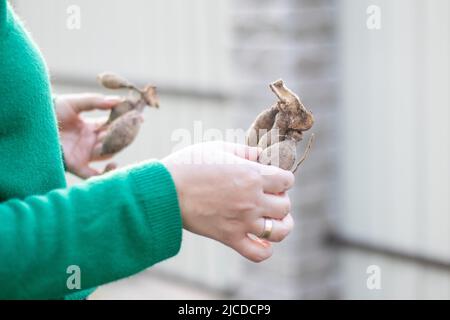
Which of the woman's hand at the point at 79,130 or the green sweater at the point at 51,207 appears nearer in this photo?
the green sweater at the point at 51,207

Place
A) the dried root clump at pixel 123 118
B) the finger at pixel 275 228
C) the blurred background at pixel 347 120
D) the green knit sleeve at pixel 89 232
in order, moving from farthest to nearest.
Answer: the blurred background at pixel 347 120 < the dried root clump at pixel 123 118 < the finger at pixel 275 228 < the green knit sleeve at pixel 89 232

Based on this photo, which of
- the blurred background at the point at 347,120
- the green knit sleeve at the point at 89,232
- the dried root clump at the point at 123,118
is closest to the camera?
the green knit sleeve at the point at 89,232

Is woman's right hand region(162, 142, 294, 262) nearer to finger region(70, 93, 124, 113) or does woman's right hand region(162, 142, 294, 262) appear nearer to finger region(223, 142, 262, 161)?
finger region(223, 142, 262, 161)

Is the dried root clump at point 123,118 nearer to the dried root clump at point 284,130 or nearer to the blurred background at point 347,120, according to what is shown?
the dried root clump at point 284,130

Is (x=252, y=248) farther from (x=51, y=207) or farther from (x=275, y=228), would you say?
(x=51, y=207)

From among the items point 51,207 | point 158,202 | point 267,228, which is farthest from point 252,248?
point 51,207

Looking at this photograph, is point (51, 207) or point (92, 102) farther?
point (92, 102)

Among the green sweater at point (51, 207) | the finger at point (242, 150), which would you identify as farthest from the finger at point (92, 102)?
the finger at point (242, 150)
